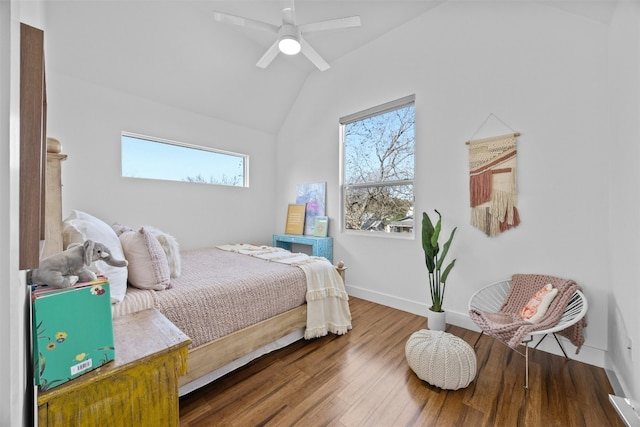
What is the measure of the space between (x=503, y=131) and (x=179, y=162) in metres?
3.84

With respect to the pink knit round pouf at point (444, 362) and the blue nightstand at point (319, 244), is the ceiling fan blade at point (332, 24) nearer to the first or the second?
the blue nightstand at point (319, 244)

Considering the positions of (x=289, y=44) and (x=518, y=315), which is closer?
(x=518, y=315)

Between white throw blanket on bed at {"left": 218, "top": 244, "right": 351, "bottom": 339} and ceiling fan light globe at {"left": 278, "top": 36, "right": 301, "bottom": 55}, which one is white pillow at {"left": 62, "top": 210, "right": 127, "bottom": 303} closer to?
white throw blanket on bed at {"left": 218, "top": 244, "right": 351, "bottom": 339}

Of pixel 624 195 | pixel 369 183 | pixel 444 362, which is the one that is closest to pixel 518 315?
→ pixel 444 362

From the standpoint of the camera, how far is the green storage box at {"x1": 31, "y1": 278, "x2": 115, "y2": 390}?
807 mm

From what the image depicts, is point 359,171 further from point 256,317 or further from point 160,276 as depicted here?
point 160,276

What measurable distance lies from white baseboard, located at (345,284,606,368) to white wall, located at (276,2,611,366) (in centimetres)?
1

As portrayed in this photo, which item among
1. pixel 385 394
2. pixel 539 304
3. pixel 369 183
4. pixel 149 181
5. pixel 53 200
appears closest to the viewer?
pixel 53 200

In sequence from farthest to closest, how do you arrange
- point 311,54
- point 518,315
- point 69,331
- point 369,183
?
point 369,183
point 311,54
point 518,315
point 69,331

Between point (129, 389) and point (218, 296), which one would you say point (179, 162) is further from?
point (129, 389)

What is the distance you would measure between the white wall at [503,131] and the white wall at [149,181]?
167 cm

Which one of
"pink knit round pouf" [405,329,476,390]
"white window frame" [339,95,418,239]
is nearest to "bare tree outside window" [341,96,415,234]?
"white window frame" [339,95,418,239]

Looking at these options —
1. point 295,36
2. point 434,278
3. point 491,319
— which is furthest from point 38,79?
point 434,278

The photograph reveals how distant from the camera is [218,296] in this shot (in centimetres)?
175
